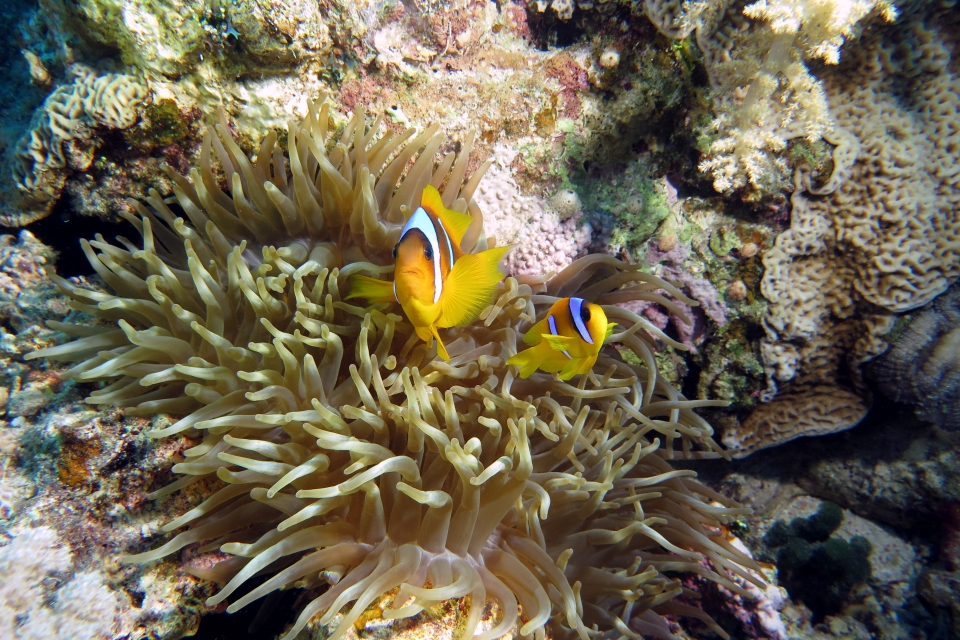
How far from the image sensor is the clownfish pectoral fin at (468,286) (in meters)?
1.69

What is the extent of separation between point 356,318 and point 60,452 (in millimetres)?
1112

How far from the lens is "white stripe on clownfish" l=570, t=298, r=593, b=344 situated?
1766 millimetres

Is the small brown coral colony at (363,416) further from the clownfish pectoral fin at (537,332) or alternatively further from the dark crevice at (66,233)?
the dark crevice at (66,233)

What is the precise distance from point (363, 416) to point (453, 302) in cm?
48

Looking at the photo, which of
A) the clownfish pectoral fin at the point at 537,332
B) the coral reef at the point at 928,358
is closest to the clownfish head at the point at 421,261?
the clownfish pectoral fin at the point at 537,332

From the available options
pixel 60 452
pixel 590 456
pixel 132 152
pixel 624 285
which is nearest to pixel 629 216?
pixel 624 285

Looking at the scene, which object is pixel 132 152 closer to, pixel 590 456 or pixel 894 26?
pixel 590 456

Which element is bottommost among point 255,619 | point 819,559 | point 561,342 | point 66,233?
point 819,559

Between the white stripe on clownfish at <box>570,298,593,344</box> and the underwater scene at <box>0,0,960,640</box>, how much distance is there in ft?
0.05

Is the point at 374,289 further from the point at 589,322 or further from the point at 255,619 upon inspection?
the point at 255,619

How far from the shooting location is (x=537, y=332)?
1899 millimetres

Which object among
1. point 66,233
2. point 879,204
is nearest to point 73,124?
point 66,233

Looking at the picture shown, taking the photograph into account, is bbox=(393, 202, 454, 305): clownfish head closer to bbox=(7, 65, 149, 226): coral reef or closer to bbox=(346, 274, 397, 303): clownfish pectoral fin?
bbox=(346, 274, 397, 303): clownfish pectoral fin

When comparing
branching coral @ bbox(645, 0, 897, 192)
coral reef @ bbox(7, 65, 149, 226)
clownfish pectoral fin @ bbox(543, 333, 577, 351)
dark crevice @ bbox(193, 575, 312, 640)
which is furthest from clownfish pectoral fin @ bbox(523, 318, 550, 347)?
coral reef @ bbox(7, 65, 149, 226)
